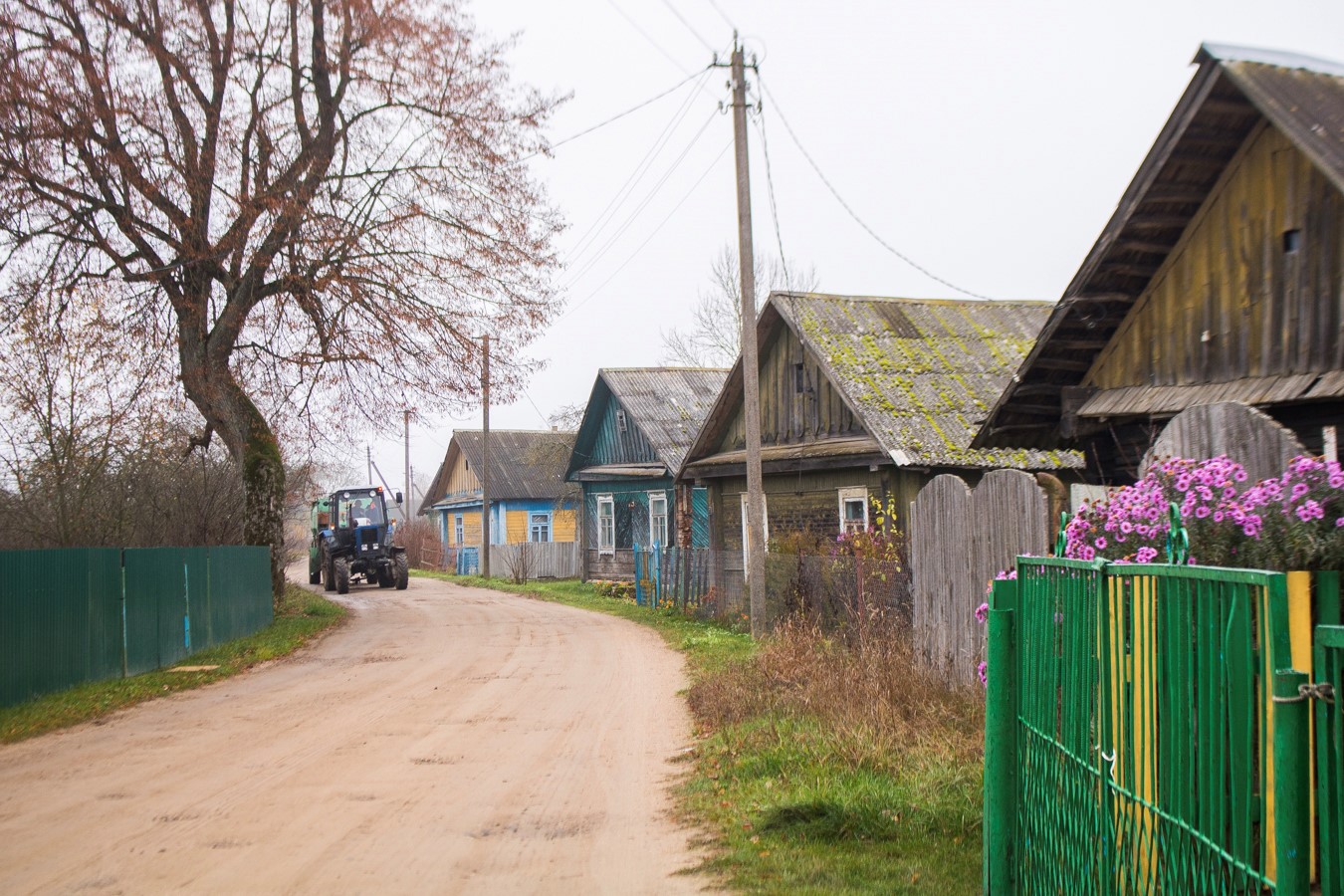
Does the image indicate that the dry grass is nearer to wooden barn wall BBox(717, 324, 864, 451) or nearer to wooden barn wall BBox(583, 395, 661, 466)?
wooden barn wall BBox(717, 324, 864, 451)

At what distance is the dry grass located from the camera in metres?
7.75

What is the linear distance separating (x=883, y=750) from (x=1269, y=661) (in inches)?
215

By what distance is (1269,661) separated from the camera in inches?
96.2

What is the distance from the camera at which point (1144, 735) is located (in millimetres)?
3340

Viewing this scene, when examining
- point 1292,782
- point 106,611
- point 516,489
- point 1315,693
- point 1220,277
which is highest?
point 1220,277

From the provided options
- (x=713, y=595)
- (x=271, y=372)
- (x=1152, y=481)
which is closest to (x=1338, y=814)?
(x=1152, y=481)

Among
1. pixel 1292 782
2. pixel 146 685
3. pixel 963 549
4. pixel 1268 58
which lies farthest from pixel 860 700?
pixel 146 685

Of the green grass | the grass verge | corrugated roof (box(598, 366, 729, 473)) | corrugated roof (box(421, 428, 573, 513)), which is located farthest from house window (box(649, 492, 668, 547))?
the grass verge

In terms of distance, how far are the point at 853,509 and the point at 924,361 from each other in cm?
270

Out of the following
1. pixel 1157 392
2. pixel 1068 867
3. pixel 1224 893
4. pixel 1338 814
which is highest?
pixel 1157 392

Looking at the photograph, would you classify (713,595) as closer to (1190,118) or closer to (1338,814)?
(1190,118)

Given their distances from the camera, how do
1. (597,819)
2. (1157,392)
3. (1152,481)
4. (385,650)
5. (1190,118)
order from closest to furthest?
(1152,481) → (597,819) → (1190,118) → (1157,392) → (385,650)

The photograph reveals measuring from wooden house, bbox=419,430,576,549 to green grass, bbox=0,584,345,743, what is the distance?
77.9 ft

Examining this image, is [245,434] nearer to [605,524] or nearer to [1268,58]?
[605,524]
